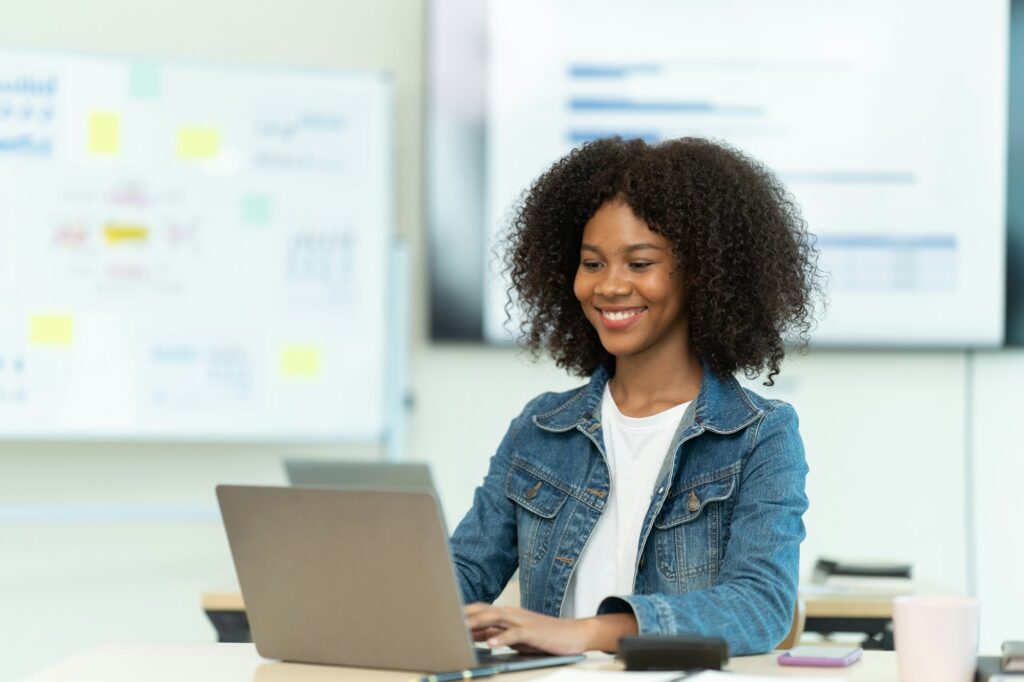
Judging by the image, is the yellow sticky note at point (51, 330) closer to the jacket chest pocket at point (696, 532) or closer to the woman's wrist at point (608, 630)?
the jacket chest pocket at point (696, 532)

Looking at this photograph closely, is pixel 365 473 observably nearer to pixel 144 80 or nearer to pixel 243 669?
pixel 243 669

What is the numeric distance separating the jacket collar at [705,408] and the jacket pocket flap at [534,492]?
0.07 metres

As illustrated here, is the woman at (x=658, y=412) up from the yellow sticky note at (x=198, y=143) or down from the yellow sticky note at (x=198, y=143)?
down

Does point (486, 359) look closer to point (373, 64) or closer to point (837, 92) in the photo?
point (373, 64)

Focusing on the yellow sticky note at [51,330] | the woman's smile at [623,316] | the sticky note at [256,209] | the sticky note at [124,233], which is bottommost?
the yellow sticky note at [51,330]

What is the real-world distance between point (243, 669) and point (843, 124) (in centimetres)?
239

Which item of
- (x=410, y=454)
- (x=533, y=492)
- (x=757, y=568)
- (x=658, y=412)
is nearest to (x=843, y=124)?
(x=410, y=454)

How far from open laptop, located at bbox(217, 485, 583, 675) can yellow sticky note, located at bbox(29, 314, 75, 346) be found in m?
1.90

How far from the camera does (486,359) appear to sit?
3.32 meters

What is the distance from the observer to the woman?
1541 mm

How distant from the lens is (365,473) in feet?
7.34

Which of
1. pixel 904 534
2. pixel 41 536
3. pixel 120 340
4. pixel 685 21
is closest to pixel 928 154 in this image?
pixel 685 21

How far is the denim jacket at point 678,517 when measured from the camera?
1375 mm

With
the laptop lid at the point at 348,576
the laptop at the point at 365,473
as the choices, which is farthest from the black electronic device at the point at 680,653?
the laptop at the point at 365,473
